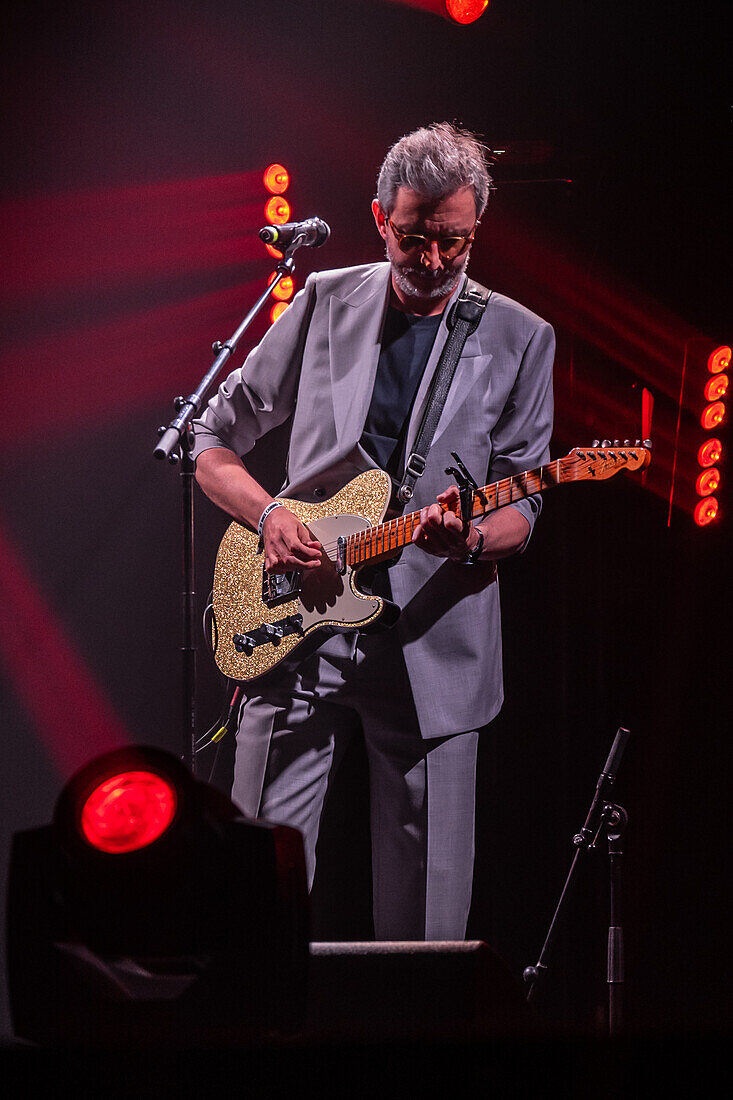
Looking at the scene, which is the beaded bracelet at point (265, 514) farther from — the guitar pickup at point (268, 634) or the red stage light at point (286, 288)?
the red stage light at point (286, 288)

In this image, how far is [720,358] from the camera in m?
2.86

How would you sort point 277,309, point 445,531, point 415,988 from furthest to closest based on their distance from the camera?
point 277,309
point 445,531
point 415,988

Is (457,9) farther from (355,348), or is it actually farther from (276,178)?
(355,348)

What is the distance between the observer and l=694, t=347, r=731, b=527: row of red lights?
286 centimetres

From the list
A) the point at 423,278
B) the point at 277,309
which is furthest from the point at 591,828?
the point at 277,309

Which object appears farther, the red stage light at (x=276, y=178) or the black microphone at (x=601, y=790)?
the red stage light at (x=276, y=178)

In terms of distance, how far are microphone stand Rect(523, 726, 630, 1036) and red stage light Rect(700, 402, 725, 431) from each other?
945 millimetres

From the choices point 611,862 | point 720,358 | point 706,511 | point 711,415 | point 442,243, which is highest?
point 442,243

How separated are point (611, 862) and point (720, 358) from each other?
1.46 m

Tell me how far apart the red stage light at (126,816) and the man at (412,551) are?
4.80 feet

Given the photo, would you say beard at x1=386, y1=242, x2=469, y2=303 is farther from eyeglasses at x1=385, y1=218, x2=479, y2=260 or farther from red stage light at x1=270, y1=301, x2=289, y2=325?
red stage light at x1=270, y1=301, x2=289, y2=325

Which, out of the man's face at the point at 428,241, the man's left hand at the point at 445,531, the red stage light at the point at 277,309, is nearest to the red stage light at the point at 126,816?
the man's left hand at the point at 445,531

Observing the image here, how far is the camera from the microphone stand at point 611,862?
2547 mm

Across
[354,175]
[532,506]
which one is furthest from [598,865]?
[354,175]
